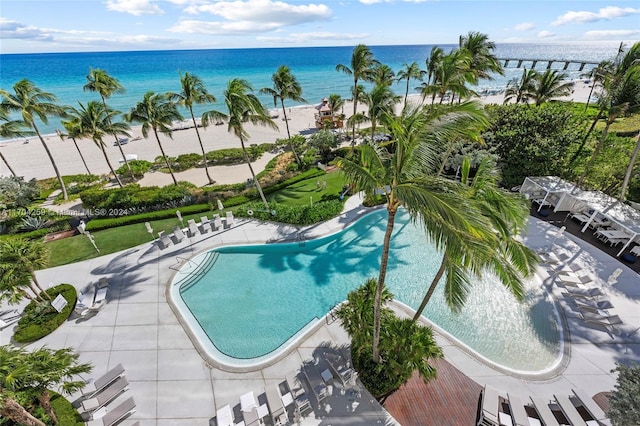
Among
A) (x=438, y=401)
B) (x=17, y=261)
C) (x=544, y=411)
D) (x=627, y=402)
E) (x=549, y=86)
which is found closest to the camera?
(x=627, y=402)

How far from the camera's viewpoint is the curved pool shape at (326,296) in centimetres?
1139

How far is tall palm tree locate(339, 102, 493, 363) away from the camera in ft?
17.1

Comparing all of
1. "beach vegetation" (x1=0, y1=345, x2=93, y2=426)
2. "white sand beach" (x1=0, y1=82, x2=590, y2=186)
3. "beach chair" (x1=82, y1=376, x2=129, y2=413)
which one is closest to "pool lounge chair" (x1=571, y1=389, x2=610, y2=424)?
"beach vegetation" (x1=0, y1=345, x2=93, y2=426)

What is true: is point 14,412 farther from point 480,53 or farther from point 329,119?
point 329,119

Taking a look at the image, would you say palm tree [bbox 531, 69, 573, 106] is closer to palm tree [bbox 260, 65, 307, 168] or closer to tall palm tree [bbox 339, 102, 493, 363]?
palm tree [bbox 260, 65, 307, 168]

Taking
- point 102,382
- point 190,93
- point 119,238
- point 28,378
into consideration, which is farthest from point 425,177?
point 190,93

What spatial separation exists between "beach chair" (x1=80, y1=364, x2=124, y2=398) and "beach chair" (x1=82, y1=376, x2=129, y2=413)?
0.12m

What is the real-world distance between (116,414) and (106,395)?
0.93 metres

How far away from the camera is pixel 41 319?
12008mm

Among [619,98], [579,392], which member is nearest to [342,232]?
[579,392]

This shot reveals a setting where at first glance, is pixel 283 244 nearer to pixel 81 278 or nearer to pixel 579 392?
pixel 81 278

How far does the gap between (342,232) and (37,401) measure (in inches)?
574

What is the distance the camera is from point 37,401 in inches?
348

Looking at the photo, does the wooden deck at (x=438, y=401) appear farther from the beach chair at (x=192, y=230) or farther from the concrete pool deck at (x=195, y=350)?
the beach chair at (x=192, y=230)
